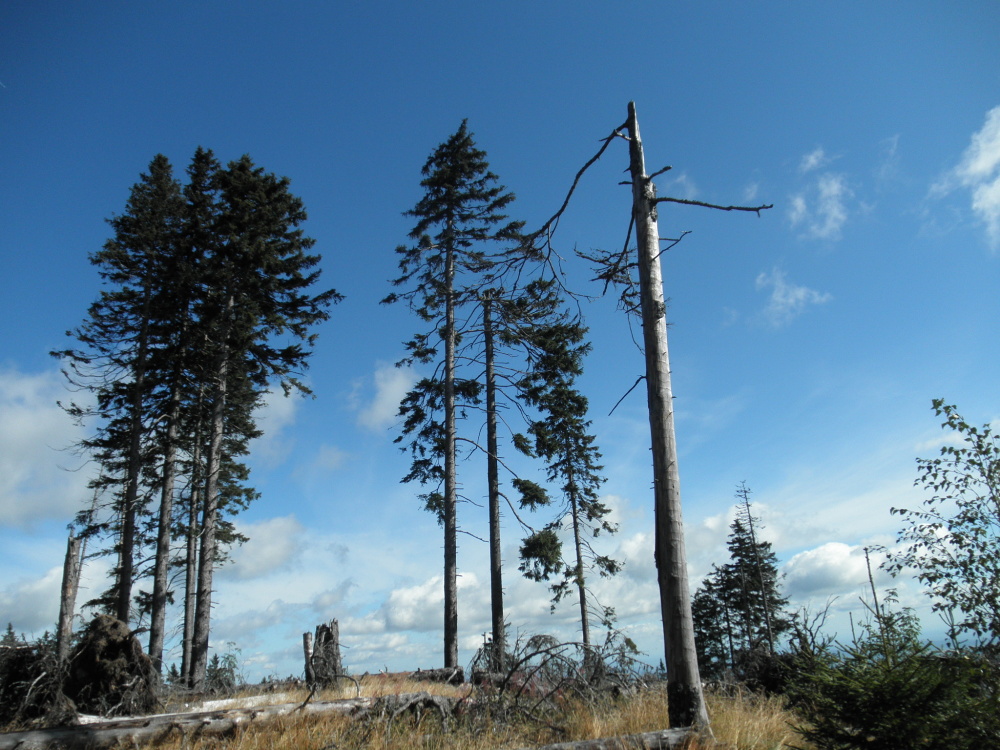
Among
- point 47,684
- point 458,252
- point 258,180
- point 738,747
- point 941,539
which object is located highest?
point 258,180

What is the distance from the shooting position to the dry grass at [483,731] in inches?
236

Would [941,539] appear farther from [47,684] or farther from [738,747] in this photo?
[47,684]

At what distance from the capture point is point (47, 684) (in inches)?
307

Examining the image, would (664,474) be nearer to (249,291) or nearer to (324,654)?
(324,654)

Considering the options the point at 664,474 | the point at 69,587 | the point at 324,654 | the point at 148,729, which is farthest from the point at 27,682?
the point at 664,474

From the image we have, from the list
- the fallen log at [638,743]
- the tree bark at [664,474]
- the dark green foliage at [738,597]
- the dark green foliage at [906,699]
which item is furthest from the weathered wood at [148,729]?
the dark green foliage at [738,597]

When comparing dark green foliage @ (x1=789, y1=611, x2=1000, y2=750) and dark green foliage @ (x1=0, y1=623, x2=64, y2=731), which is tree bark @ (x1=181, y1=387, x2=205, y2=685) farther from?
dark green foliage @ (x1=789, y1=611, x2=1000, y2=750)

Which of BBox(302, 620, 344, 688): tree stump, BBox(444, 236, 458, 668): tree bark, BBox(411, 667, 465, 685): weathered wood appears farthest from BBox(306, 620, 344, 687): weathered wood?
BBox(444, 236, 458, 668): tree bark

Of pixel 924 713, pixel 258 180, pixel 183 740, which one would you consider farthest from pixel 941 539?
pixel 258 180

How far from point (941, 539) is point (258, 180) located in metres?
19.9

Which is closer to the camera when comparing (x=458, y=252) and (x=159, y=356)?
(x=159, y=356)

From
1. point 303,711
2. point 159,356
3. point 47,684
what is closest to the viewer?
point 303,711

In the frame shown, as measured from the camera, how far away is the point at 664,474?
666 cm

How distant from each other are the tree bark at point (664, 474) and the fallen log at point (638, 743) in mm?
355
